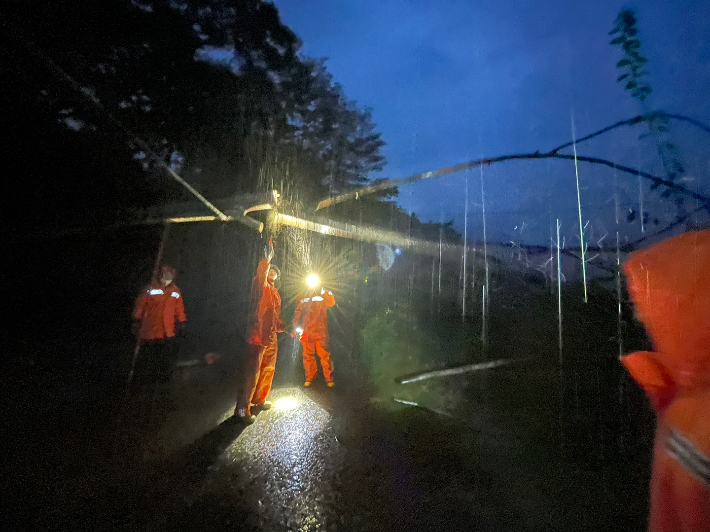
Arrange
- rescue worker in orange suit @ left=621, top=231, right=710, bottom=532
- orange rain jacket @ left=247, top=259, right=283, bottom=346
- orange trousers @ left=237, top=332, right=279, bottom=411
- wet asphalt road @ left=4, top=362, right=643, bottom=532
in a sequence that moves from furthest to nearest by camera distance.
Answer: orange rain jacket @ left=247, top=259, right=283, bottom=346
orange trousers @ left=237, top=332, right=279, bottom=411
wet asphalt road @ left=4, top=362, right=643, bottom=532
rescue worker in orange suit @ left=621, top=231, right=710, bottom=532

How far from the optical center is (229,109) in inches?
348

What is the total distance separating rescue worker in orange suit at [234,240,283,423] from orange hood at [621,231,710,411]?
13.8ft

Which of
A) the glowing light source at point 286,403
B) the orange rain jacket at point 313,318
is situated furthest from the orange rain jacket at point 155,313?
the glowing light source at point 286,403

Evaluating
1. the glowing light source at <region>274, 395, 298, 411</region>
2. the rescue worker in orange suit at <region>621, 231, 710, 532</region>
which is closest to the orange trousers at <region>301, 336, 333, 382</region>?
the glowing light source at <region>274, 395, 298, 411</region>

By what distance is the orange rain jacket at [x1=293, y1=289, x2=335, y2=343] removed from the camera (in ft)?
21.3

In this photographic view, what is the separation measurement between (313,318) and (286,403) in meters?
1.64

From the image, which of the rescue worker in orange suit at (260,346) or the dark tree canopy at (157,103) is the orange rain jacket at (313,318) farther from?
the dark tree canopy at (157,103)

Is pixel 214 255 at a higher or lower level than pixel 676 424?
higher

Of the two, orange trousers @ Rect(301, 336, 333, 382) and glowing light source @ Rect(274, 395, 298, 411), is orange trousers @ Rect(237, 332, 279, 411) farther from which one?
orange trousers @ Rect(301, 336, 333, 382)

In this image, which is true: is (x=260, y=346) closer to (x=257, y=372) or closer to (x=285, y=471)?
(x=257, y=372)

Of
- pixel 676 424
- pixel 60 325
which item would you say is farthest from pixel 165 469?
pixel 60 325

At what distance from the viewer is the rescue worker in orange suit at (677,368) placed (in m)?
1.19

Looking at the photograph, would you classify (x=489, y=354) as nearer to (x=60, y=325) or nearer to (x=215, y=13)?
(x=215, y=13)

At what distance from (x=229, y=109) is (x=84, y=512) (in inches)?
337
